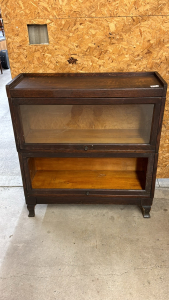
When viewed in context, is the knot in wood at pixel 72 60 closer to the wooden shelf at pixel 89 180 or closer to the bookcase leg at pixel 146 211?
the wooden shelf at pixel 89 180

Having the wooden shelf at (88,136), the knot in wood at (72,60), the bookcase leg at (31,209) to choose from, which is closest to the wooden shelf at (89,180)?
the bookcase leg at (31,209)

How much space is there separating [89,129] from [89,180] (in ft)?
1.52

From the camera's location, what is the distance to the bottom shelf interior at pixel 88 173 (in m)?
2.04

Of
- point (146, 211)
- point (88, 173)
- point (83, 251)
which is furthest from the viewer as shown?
point (88, 173)

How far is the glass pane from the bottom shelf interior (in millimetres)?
321

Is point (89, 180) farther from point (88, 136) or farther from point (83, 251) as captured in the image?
point (83, 251)

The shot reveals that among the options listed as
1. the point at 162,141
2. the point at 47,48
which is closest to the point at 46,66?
the point at 47,48

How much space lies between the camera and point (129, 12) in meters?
1.78

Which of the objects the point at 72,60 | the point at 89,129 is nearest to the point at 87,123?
the point at 89,129

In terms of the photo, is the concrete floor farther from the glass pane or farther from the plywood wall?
the plywood wall

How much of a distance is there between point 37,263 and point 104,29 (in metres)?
1.71

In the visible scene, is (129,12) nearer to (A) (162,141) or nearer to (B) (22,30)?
(B) (22,30)

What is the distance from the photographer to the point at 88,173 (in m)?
2.20

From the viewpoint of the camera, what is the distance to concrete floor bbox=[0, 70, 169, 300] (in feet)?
5.09
